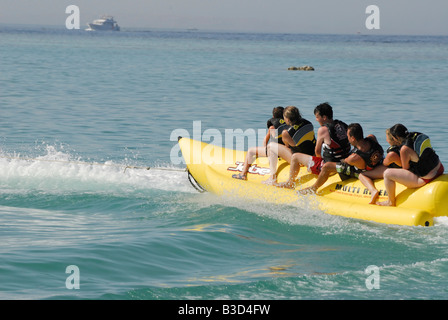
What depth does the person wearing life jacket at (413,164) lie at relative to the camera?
6.29 m

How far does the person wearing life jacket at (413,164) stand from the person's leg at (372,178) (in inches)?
6.6

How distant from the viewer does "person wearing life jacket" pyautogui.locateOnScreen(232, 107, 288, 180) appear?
24.5 ft

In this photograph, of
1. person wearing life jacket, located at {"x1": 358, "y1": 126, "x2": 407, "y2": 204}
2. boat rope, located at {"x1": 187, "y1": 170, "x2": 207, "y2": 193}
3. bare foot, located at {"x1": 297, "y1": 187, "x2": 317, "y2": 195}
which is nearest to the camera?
person wearing life jacket, located at {"x1": 358, "y1": 126, "x2": 407, "y2": 204}

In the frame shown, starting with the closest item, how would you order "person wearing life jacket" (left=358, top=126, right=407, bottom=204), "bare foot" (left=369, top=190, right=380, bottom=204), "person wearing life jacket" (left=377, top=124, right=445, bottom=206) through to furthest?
"person wearing life jacket" (left=377, top=124, right=445, bottom=206) → "person wearing life jacket" (left=358, top=126, right=407, bottom=204) → "bare foot" (left=369, top=190, right=380, bottom=204)

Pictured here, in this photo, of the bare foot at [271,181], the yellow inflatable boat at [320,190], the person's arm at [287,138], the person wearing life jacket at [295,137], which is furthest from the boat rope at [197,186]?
the person's arm at [287,138]

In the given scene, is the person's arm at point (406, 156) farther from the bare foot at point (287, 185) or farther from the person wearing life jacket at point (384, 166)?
the bare foot at point (287, 185)

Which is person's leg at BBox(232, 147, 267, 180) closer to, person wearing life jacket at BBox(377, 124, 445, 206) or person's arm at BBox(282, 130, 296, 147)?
person's arm at BBox(282, 130, 296, 147)

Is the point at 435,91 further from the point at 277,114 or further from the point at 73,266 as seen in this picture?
Answer: the point at 73,266

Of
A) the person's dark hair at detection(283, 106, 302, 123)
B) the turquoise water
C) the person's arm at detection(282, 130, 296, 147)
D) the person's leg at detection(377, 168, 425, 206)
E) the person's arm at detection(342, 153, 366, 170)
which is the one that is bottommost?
the turquoise water

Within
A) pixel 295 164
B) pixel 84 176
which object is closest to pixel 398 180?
pixel 295 164

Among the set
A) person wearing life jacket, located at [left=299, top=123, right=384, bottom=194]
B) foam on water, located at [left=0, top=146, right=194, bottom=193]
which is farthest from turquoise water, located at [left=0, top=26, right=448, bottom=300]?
person wearing life jacket, located at [left=299, top=123, right=384, bottom=194]

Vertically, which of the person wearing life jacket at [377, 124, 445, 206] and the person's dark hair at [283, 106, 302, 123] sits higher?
the person's dark hair at [283, 106, 302, 123]

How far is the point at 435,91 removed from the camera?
2080 cm

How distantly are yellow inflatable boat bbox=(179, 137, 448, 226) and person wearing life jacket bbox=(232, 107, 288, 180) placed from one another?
8 centimetres
